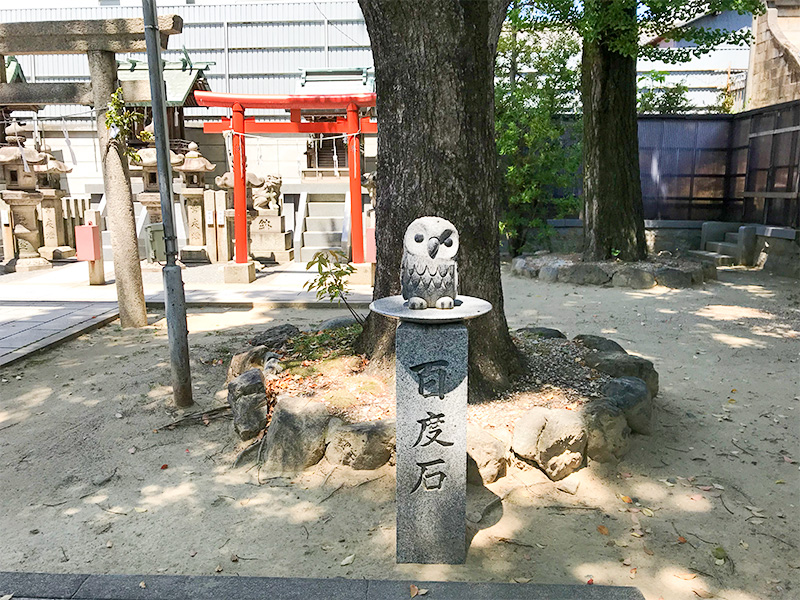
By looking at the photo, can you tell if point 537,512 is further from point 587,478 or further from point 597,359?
point 597,359

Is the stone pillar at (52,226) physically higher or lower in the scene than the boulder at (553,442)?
higher

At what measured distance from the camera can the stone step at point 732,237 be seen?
13.1 metres

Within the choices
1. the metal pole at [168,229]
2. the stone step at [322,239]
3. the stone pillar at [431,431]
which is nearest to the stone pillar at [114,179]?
the metal pole at [168,229]

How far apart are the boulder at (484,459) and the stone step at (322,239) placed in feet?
37.1

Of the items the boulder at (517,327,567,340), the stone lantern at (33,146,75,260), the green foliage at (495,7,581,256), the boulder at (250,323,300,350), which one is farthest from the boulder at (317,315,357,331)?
the stone lantern at (33,146,75,260)

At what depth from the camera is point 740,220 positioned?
13758 millimetres

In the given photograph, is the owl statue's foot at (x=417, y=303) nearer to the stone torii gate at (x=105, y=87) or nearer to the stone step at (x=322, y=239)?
the stone torii gate at (x=105, y=87)

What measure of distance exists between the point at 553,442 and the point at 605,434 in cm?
44

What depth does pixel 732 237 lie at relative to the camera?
43.4ft

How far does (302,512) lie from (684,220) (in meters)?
13.2

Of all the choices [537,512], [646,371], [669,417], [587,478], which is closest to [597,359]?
[646,371]

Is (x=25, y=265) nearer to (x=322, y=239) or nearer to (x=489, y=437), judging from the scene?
(x=322, y=239)

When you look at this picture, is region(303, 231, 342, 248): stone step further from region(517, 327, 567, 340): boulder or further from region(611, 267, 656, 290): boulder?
region(517, 327, 567, 340): boulder

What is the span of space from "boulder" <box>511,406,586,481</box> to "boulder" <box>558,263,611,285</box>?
695 centimetres
